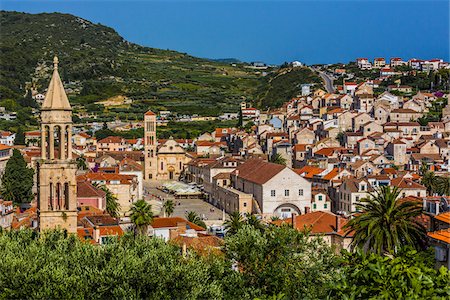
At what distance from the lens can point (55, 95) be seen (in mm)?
26047

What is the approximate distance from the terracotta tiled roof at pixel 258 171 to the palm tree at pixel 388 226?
27.2m

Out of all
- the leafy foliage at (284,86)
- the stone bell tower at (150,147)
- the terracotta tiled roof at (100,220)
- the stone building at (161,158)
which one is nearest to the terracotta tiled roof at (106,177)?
the terracotta tiled roof at (100,220)

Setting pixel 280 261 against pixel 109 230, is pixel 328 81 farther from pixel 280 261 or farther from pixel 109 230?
pixel 280 261

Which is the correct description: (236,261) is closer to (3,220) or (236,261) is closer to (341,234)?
(341,234)

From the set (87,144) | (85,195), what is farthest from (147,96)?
(85,195)

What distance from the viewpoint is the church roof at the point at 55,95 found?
25859 mm

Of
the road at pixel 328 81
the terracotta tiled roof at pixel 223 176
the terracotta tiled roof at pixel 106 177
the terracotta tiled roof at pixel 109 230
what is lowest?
the terracotta tiled roof at pixel 109 230

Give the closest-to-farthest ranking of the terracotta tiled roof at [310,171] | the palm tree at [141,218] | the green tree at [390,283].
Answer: the green tree at [390,283] → the palm tree at [141,218] → the terracotta tiled roof at [310,171]

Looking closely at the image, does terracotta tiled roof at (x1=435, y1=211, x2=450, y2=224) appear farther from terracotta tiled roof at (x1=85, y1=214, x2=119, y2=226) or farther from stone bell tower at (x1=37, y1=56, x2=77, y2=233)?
terracotta tiled roof at (x1=85, y1=214, x2=119, y2=226)

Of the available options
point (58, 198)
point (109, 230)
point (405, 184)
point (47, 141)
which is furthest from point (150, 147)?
point (58, 198)

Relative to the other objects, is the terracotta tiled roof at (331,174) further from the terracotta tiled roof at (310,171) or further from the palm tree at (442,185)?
the palm tree at (442,185)

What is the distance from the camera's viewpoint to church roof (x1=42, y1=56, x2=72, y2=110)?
84.8 feet

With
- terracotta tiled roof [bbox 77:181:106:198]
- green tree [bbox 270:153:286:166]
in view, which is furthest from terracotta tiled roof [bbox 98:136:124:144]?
terracotta tiled roof [bbox 77:181:106:198]

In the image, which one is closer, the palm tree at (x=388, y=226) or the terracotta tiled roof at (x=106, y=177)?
the palm tree at (x=388, y=226)
